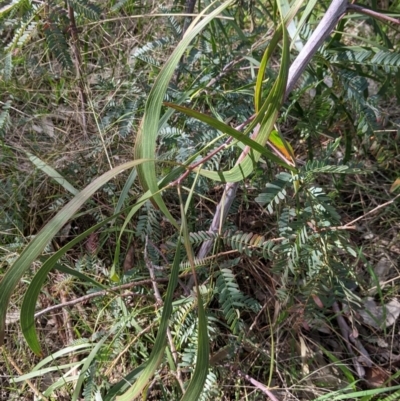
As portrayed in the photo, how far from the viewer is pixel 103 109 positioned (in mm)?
1541

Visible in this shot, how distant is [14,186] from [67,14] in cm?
53

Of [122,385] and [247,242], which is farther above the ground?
[247,242]

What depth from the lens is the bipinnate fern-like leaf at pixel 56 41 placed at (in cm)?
136

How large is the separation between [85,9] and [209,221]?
650 millimetres

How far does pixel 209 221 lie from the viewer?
1.43 m

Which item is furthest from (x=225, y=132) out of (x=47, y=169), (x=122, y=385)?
(x=47, y=169)

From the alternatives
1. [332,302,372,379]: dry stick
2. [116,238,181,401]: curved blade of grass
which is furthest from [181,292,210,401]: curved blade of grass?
[332,302,372,379]: dry stick

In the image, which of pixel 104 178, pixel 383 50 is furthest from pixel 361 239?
pixel 104 178

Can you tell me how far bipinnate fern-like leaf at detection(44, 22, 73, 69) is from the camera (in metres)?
1.36

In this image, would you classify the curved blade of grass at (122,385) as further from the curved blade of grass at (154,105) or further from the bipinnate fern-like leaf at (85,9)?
the bipinnate fern-like leaf at (85,9)

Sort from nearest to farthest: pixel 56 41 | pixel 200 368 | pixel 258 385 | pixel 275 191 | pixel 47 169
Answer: pixel 200 368 → pixel 275 191 → pixel 258 385 → pixel 56 41 → pixel 47 169

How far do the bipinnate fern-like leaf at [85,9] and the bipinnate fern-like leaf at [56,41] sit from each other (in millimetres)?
79

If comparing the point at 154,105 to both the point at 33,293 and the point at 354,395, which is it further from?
the point at 354,395

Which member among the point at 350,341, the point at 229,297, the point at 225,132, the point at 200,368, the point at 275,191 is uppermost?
the point at 225,132
